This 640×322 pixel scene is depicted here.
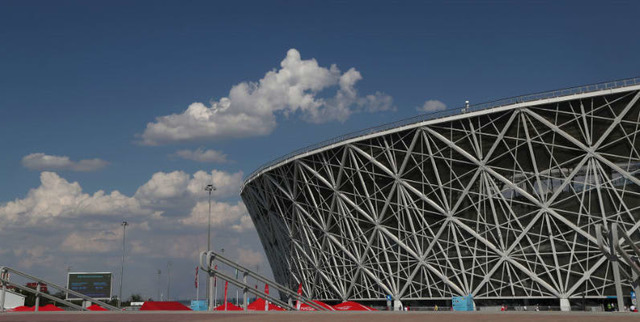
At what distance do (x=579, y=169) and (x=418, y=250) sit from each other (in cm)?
1402

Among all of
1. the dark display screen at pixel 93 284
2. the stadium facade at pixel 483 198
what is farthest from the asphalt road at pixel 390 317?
the dark display screen at pixel 93 284

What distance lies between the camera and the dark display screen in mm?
68875

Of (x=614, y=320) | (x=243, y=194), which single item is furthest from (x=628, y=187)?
(x=243, y=194)

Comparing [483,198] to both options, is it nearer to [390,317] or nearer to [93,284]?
[390,317]

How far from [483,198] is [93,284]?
4828 centimetres

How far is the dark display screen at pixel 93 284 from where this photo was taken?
68875 millimetres

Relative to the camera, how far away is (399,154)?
156 ft

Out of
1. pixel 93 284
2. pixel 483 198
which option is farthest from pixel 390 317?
pixel 93 284

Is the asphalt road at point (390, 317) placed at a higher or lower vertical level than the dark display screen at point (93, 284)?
lower

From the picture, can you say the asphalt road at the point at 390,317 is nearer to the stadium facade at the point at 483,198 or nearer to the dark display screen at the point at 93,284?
the stadium facade at the point at 483,198

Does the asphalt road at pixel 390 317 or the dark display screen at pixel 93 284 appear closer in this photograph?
the asphalt road at pixel 390 317

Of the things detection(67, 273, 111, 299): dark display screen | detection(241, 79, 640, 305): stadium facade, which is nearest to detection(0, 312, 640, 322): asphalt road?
detection(241, 79, 640, 305): stadium facade

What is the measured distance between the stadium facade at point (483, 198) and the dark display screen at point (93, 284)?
96.3 ft

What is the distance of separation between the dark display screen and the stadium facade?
96.3 ft
